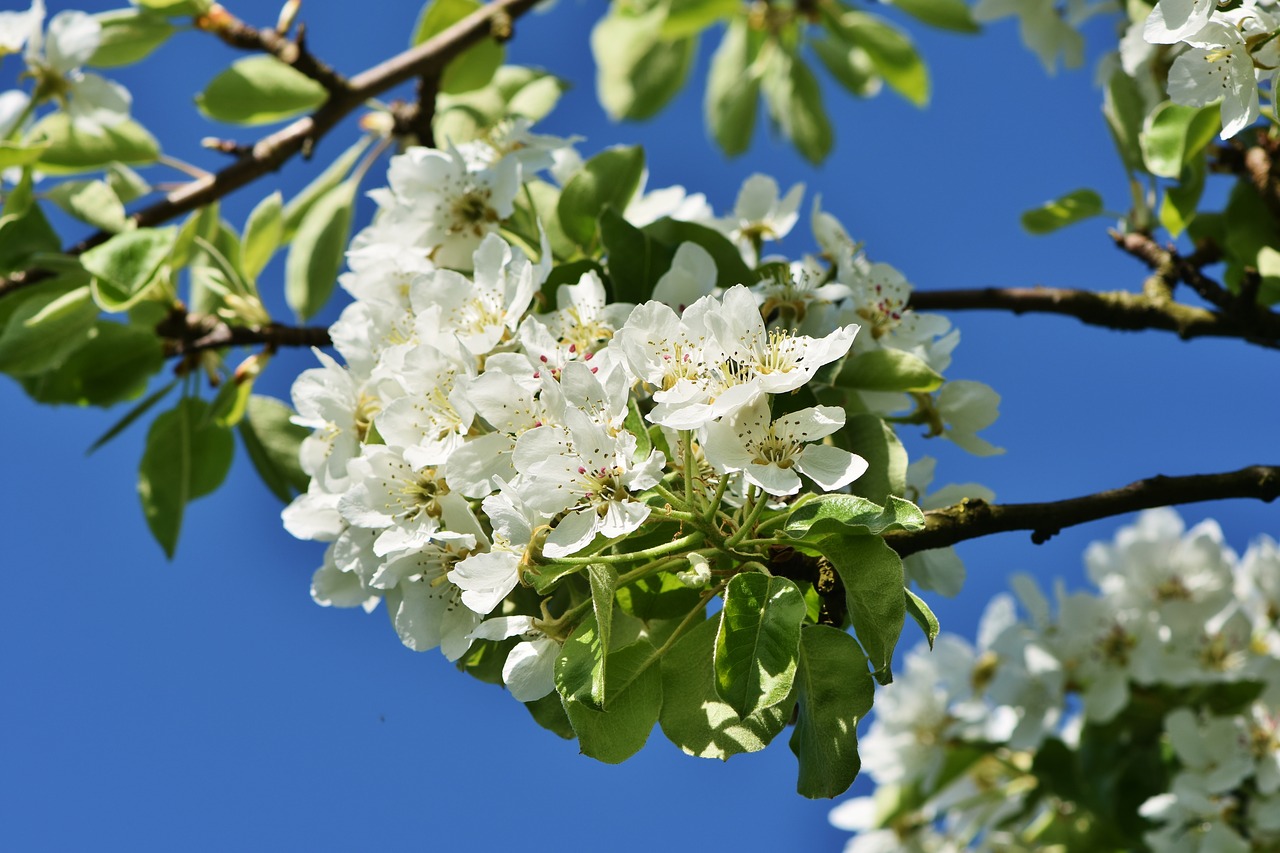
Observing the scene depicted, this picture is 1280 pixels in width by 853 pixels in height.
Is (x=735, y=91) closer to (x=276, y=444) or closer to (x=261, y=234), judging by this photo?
(x=261, y=234)

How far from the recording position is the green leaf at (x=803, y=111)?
335 cm

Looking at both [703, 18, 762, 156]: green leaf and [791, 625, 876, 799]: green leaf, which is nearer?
[791, 625, 876, 799]: green leaf

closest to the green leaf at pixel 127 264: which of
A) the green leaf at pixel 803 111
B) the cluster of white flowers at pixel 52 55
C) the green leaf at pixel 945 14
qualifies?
the cluster of white flowers at pixel 52 55

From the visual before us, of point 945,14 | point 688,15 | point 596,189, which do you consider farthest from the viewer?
point 945,14

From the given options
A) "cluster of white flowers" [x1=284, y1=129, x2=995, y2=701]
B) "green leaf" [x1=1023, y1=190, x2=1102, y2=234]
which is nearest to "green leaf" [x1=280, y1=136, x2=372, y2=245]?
"cluster of white flowers" [x1=284, y1=129, x2=995, y2=701]

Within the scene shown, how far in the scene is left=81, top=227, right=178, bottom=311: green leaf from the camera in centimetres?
172

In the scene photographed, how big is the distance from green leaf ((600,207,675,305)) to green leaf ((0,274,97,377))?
87 cm

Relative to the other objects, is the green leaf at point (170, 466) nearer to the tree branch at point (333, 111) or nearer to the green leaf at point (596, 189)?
the tree branch at point (333, 111)

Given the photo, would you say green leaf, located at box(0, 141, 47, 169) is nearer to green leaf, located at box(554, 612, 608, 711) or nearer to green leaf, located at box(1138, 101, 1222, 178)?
green leaf, located at box(554, 612, 608, 711)

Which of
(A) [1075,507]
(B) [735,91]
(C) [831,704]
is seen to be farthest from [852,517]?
(B) [735,91]

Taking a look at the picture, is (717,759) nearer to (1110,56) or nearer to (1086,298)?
(1086,298)

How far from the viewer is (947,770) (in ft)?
8.88

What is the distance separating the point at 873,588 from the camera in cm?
104

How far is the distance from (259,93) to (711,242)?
3.30ft
